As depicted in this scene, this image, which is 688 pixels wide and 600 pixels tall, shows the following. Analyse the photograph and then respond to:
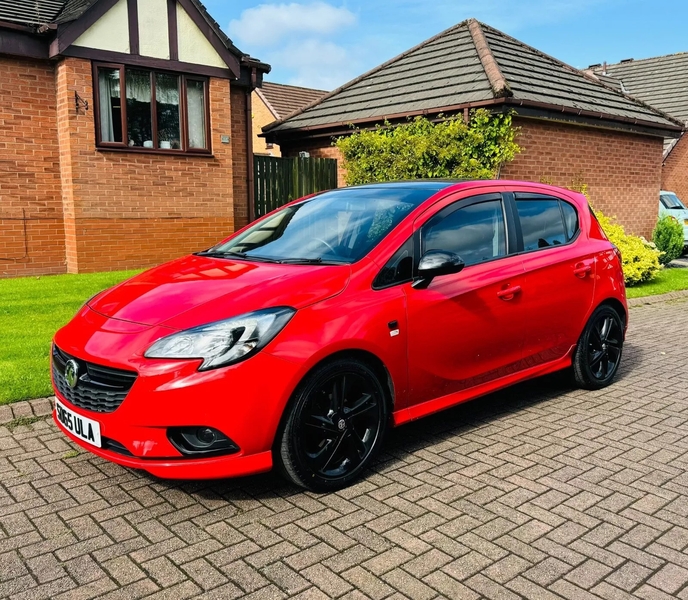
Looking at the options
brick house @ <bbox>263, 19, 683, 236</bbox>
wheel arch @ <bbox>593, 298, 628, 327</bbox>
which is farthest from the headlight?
brick house @ <bbox>263, 19, 683, 236</bbox>

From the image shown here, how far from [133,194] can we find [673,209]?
14383 millimetres

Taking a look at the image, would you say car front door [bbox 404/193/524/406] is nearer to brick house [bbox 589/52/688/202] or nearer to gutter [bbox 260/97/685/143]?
gutter [bbox 260/97/685/143]

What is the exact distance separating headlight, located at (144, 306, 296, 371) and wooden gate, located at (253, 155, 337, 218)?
11890mm

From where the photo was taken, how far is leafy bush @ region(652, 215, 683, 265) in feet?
50.2

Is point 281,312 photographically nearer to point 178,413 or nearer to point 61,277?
point 178,413

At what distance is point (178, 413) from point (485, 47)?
44.4ft

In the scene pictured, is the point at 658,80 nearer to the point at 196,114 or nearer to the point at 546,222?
the point at 196,114

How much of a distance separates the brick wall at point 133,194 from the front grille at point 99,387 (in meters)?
9.35

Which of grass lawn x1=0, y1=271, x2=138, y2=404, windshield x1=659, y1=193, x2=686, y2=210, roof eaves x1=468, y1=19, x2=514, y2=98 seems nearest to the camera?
grass lawn x1=0, y1=271, x2=138, y2=404

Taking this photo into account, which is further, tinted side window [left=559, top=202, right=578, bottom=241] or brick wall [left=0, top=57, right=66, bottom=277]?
brick wall [left=0, top=57, right=66, bottom=277]

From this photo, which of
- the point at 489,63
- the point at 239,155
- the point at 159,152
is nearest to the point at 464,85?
the point at 489,63

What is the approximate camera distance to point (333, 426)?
12.0 feet

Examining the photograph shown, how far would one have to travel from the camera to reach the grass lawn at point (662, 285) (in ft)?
37.2

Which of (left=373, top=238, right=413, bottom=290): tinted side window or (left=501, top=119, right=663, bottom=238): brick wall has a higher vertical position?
(left=501, top=119, right=663, bottom=238): brick wall
